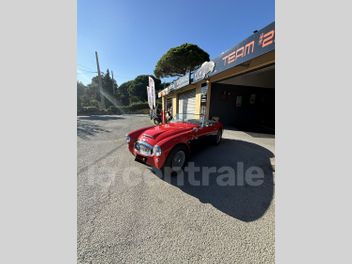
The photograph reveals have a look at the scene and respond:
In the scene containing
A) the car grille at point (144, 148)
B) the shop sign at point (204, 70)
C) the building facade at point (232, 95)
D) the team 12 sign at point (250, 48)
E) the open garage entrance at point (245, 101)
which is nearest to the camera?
the car grille at point (144, 148)

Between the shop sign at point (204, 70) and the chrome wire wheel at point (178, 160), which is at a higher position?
the shop sign at point (204, 70)

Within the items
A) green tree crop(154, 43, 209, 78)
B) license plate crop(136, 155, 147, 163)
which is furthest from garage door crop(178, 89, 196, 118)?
license plate crop(136, 155, 147, 163)

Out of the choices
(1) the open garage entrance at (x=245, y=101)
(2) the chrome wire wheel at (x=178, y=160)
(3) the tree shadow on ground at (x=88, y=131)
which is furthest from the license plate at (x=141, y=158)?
(1) the open garage entrance at (x=245, y=101)

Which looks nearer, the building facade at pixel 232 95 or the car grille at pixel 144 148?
the car grille at pixel 144 148

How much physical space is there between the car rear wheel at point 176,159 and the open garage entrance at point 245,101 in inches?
230

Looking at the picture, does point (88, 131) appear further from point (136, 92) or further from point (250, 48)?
point (136, 92)

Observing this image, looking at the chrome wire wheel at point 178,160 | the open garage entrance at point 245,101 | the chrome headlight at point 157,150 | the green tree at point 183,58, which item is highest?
the green tree at point 183,58

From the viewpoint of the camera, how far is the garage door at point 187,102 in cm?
1046

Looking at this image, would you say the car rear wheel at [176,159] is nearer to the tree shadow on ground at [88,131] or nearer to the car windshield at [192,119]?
the car windshield at [192,119]

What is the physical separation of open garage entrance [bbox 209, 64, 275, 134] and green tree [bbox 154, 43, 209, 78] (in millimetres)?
10574

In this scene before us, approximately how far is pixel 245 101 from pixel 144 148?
8560mm

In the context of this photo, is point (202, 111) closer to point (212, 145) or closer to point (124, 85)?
point (212, 145)

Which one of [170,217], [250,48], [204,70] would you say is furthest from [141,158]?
[204,70]

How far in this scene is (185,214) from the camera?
2.15 m
